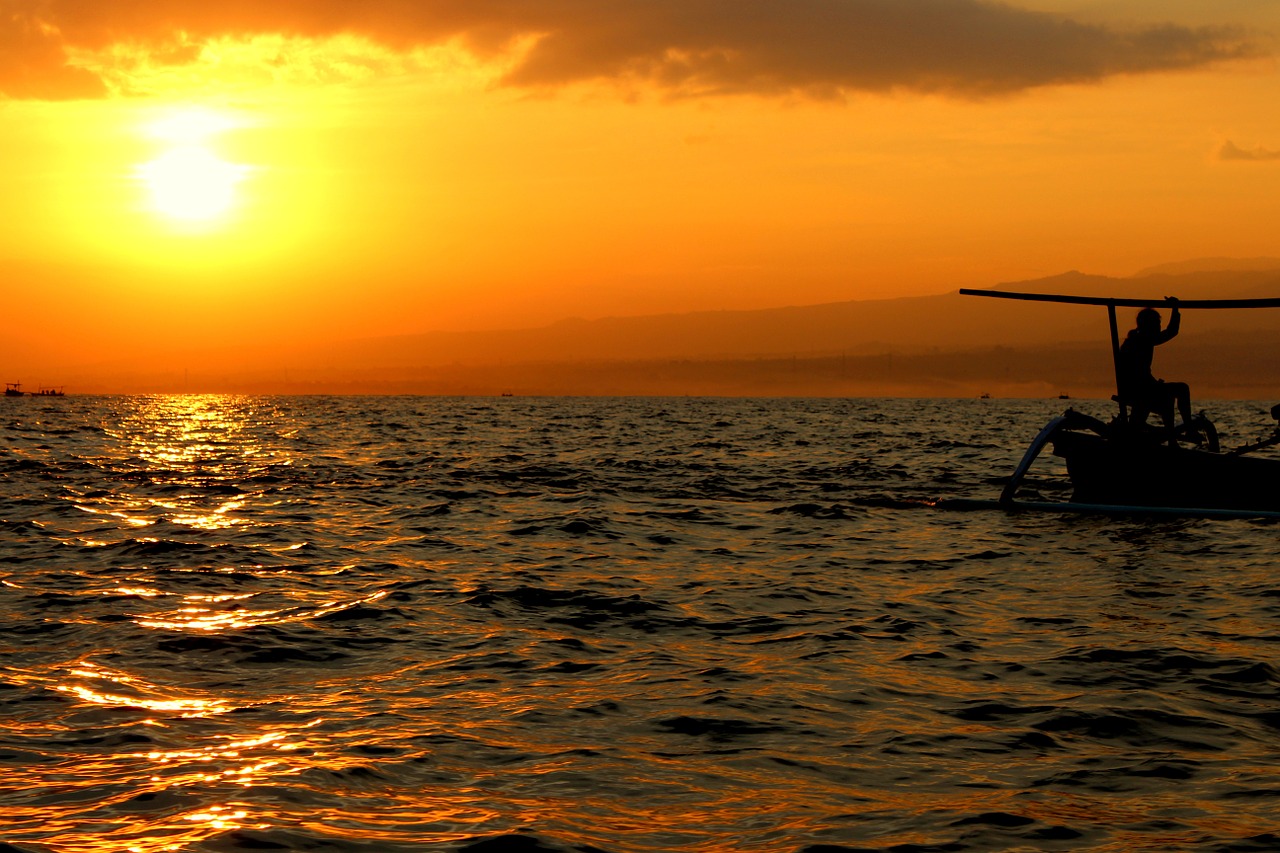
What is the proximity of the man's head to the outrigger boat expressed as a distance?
0.19 m

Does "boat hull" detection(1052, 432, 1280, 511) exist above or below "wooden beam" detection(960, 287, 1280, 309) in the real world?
below

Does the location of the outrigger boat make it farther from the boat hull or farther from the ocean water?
the ocean water

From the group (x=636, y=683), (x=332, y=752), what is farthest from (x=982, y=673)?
(x=332, y=752)

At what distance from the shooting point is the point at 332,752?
8250 mm

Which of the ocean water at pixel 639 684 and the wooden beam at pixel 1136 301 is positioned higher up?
the wooden beam at pixel 1136 301

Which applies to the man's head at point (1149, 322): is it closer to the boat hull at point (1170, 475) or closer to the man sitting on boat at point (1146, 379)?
the man sitting on boat at point (1146, 379)

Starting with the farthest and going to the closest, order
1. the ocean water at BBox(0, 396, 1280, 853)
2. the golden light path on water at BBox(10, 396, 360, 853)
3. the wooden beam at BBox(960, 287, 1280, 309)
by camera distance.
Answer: the wooden beam at BBox(960, 287, 1280, 309), the ocean water at BBox(0, 396, 1280, 853), the golden light path on water at BBox(10, 396, 360, 853)

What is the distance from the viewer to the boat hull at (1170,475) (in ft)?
73.2

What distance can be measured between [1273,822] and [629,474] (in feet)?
94.2

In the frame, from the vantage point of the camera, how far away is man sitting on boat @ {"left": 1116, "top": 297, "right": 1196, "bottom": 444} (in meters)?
21.7

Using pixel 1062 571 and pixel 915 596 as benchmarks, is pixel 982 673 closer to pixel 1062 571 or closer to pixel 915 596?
pixel 915 596

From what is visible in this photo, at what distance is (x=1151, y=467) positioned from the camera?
2275 centimetres

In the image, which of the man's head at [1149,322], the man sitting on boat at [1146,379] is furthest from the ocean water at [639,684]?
the man's head at [1149,322]

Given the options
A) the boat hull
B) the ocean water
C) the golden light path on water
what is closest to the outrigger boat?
the boat hull
